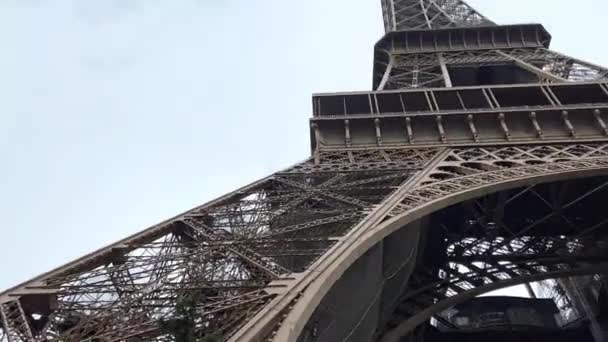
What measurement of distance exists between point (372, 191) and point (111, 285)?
7102mm

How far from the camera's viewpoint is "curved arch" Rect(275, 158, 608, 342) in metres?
8.12

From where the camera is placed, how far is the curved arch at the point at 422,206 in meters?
8.12

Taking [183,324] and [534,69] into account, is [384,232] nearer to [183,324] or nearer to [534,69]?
[183,324]

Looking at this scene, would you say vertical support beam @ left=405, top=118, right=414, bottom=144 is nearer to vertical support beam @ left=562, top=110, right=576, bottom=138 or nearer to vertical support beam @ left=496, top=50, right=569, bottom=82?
vertical support beam @ left=562, top=110, right=576, bottom=138

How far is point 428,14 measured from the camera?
42.9m

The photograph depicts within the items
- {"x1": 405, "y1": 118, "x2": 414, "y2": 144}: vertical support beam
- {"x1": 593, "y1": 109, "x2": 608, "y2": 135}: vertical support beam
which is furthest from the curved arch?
{"x1": 405, "y1": 118, "x2": 414, "y2": 144}: vertical support beam

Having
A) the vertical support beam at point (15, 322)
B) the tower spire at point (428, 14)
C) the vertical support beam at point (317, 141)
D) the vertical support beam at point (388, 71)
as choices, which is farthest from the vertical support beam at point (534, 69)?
the vertical support beam at point (15, 322)

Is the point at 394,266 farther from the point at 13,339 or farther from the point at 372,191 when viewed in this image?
the point at 13,339

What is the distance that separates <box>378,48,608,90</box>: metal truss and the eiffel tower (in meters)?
0.13

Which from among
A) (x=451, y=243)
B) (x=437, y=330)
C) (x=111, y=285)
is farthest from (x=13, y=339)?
(x=437, y=330)

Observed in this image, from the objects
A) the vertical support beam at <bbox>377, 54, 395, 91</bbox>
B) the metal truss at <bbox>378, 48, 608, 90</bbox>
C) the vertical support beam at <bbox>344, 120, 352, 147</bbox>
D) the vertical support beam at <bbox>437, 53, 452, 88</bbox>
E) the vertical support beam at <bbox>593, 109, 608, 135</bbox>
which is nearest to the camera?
the vertical support beam at <bbox>593, 109, 608, 135</bbox>

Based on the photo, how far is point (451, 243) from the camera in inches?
844

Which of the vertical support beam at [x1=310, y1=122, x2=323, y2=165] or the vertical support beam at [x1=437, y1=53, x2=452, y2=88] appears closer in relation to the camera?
the vertical support beam at [x1=310, y1=122, x2=323, y2=165]

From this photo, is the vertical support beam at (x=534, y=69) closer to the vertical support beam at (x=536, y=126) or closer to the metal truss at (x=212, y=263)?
the vertical support beam at (x=536, y=126)
